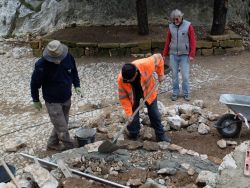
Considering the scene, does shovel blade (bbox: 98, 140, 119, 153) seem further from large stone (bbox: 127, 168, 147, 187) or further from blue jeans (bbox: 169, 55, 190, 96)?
blue jeans (bbox: 169, 55, 190, 96)

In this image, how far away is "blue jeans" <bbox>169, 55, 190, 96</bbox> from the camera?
7.86m

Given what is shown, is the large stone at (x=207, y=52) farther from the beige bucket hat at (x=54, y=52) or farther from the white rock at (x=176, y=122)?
the beige bucket hat at (x=54, y=52)

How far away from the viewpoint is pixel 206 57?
10.6 metres

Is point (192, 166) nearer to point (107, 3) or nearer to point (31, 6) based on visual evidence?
point (107, 3)

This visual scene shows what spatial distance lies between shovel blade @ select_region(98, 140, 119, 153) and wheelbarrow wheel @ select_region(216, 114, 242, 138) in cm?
166

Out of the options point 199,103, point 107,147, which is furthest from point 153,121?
point 199,103

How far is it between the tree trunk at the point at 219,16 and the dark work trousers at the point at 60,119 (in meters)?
6.06

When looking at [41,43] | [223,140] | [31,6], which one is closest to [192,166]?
[223,140]

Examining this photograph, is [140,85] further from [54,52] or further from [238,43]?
[238,43]

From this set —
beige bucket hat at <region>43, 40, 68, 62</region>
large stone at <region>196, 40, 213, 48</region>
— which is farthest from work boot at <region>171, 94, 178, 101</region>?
beige bucket hat at <region>43, 40, 68, 62</region>

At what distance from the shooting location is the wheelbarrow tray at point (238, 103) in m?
5.98

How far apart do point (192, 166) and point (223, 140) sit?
1.09 meters

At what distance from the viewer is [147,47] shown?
1055 centimetres

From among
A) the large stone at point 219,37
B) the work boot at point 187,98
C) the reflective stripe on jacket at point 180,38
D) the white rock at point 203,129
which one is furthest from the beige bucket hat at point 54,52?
the large stone at point 219,37
